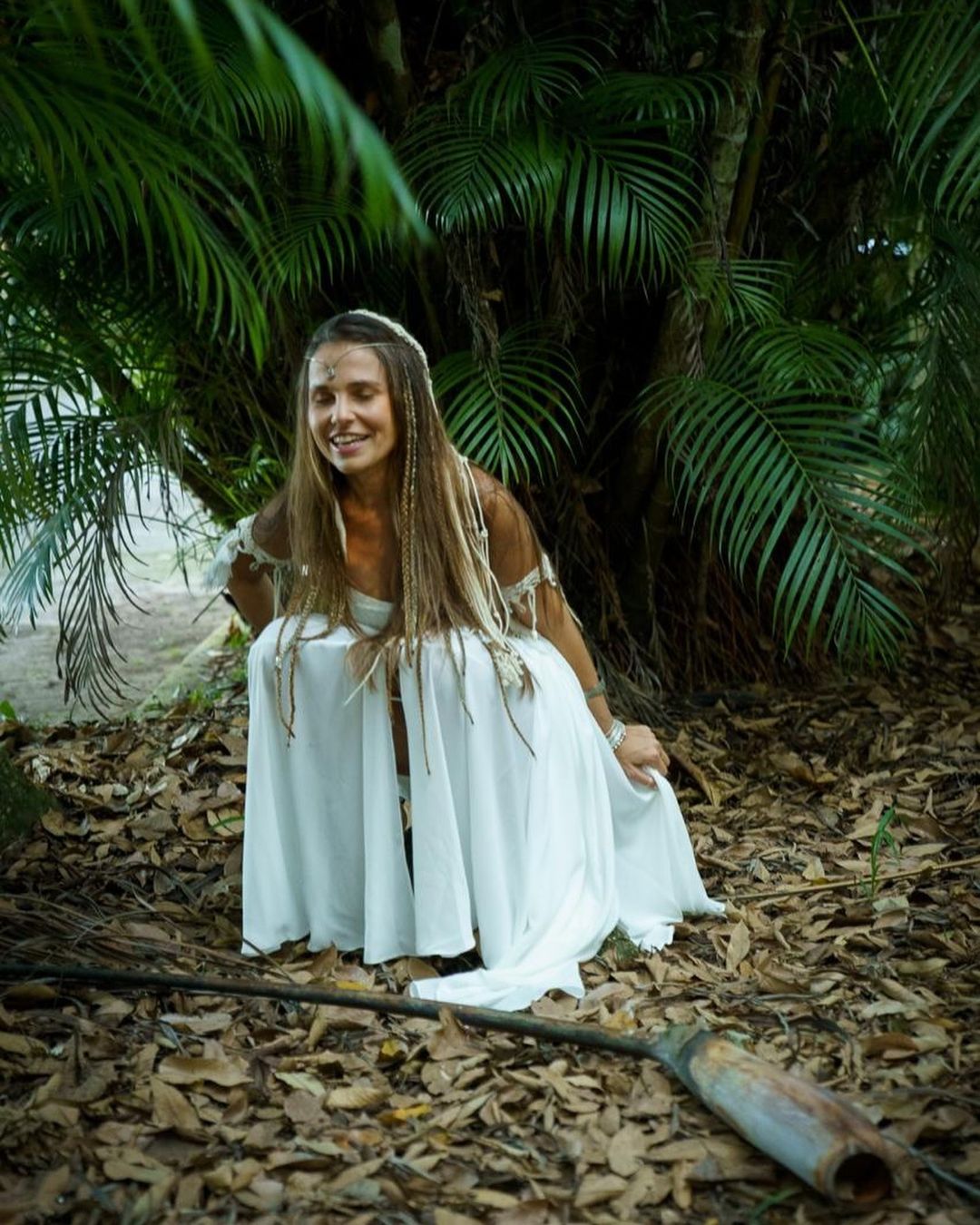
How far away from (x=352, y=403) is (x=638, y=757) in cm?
88

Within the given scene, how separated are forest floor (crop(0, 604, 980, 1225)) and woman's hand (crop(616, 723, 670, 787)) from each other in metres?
0.31

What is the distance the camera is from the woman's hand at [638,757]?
8.95 ft

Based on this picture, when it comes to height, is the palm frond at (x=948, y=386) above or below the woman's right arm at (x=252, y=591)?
above

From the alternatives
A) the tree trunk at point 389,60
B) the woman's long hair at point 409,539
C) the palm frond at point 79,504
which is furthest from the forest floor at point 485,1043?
the tree trunk at point 389,60

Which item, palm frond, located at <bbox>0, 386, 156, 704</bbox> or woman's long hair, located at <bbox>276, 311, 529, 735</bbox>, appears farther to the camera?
palm frond, located at <bbox>0, 386, 156, 704</bbox>

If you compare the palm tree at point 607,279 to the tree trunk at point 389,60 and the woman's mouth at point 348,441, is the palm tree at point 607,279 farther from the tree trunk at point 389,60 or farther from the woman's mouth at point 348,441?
the woman's mouth at point 348,441

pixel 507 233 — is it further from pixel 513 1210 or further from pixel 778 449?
pixel 513 1210

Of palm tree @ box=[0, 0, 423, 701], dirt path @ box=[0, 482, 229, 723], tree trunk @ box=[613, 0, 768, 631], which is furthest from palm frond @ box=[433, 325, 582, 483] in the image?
dirt path @ box=[0, 482, 229, 723]

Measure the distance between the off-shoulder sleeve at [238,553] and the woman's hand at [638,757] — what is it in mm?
755

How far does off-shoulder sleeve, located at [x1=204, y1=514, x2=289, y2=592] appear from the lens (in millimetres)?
2746

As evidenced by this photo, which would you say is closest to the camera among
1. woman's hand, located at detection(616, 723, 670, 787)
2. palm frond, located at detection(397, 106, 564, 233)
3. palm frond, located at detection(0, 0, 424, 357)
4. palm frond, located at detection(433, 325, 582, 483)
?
palm frond, located at detection(0, 0, 424, 357)

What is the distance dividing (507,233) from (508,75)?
1.65 ft

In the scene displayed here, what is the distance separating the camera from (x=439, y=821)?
2.51 m

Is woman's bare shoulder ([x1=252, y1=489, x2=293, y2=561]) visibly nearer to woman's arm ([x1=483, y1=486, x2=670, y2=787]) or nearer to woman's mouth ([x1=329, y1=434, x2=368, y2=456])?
woman's mouth ([x1=329, y1=434, x2=368, y2=456])
